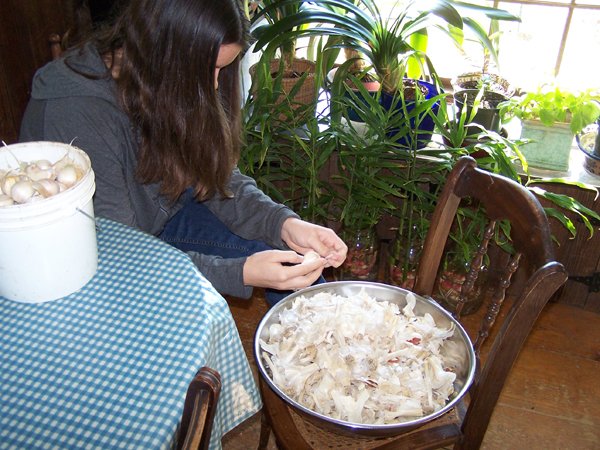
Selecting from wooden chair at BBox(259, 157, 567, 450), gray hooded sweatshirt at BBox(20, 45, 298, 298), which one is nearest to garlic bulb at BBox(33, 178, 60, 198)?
gray hooded sweatshirt at BBox(20, 45, 298, 298)

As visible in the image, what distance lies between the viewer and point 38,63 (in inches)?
96.7

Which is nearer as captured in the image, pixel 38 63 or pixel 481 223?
pixel 481 223

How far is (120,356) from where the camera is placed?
0.81 meters

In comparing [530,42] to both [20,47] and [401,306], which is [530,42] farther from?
[20,47]

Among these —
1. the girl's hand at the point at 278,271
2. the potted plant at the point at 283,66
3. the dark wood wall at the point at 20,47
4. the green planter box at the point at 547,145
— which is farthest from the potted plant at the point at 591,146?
the dark wood wall at the point at 20,47

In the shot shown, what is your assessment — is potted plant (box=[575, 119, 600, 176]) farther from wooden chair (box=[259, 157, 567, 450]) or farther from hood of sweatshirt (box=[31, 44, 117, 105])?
hood of sweatshirt (box=[31, 44, 117, 105])

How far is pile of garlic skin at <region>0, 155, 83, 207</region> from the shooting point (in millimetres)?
856

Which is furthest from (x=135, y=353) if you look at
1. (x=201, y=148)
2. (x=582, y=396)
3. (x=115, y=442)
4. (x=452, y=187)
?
(x=582, y=396)

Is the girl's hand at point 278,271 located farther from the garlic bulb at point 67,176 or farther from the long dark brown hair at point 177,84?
the garlic bulb at point 67,176

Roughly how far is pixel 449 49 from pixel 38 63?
5.72 ft

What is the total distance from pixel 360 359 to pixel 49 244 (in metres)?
0.56

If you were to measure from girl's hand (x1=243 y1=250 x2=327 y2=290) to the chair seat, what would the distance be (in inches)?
9.4

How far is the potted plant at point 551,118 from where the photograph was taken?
180 centimetres

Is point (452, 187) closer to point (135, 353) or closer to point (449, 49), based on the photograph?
point (135, 353)
